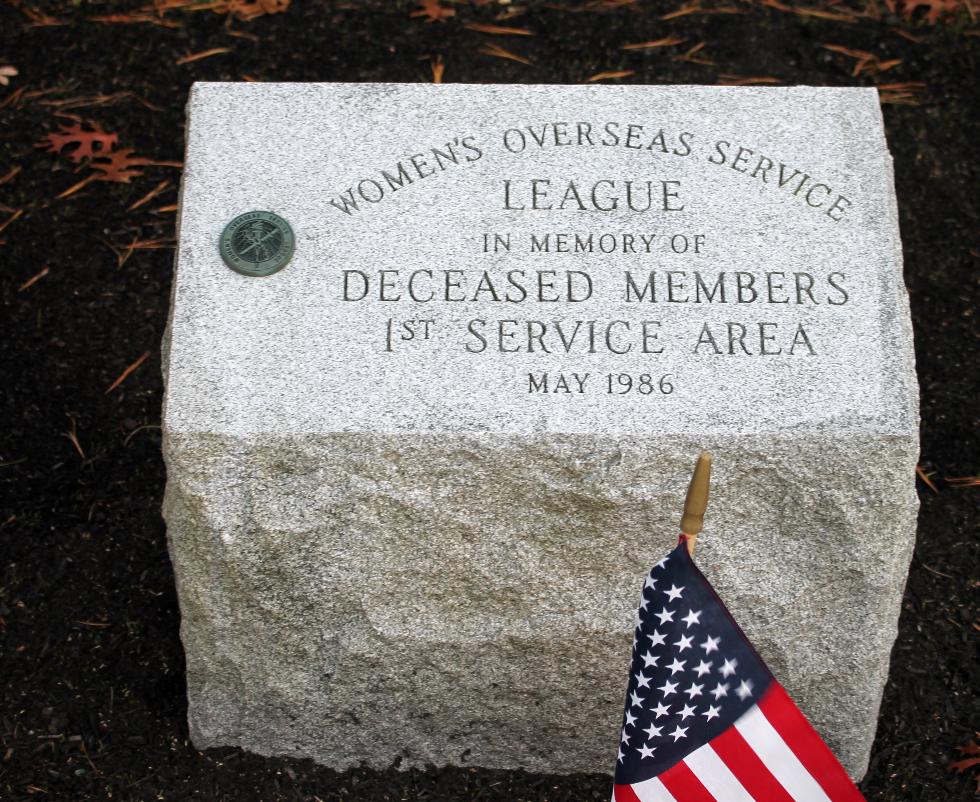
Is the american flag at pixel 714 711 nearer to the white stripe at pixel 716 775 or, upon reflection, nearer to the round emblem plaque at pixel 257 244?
the white stripe at pixel 716 775

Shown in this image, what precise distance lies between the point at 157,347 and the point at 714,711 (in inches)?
105

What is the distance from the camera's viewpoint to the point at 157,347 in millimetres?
4766

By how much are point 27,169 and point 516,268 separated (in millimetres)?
2580

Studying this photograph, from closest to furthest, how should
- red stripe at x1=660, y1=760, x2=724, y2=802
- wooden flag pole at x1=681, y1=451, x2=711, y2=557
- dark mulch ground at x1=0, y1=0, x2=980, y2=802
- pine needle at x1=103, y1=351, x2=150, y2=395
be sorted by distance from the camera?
wooden flag pole at x1=681, y1=451, x2=711, y2=557
red stripe at x1=660, y1=760, x2=724, y2=802
dark mulch ground at x1=0, y1=0, x2=980, y2=802
pine needle at x1=103, y1=351, x2=150, y2=395

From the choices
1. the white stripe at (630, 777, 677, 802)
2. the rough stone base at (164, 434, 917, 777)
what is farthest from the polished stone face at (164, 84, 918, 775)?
the white stripe at (630, 777, 677, 802)

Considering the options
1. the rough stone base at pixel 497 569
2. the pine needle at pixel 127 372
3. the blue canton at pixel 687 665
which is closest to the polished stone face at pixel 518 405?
the rough stone base at pixel 497 569

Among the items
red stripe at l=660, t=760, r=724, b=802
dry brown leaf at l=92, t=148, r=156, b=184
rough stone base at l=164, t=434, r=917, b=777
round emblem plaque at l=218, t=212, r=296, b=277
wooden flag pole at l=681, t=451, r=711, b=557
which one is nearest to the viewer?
wooden flag pole at l=681, t=451, r=711, b=557

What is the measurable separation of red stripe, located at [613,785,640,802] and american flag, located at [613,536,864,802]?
85 mm

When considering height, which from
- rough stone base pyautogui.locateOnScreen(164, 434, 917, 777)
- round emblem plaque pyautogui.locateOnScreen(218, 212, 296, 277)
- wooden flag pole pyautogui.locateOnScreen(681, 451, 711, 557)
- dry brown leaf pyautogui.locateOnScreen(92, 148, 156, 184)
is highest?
wooden flag pole pyautogui.locateOnScreen(681, 451, 711, 557)

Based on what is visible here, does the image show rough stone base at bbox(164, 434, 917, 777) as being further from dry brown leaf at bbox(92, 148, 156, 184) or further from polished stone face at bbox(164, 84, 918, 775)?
dry brown leaf at bbox(92, 148, 156, 184)

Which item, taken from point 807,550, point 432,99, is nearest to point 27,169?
point 432,99

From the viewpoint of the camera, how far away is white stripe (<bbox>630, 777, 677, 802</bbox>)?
9.42 ft

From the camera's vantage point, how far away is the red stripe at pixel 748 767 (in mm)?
2820

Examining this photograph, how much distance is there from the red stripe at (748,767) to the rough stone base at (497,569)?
569 mm
